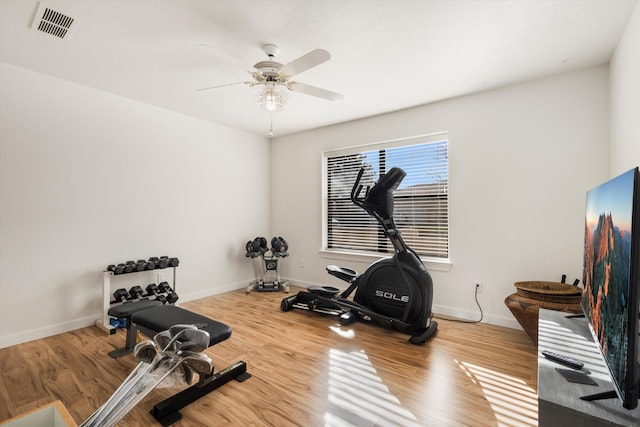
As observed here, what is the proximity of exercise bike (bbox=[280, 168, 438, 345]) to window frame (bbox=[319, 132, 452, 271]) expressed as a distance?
0.69m

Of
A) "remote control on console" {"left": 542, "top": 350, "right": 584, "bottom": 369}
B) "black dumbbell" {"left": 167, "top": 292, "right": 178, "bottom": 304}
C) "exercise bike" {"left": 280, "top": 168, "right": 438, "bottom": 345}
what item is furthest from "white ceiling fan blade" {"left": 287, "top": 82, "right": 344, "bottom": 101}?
"black dumbbell" {"left": 167, "top": 292, "right": 178, "bottom": 304}

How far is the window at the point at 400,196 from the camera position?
3598 millimetres

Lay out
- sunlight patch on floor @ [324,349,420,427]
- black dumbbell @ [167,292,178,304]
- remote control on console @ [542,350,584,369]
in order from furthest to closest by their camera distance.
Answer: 1. black dumbbell @ [167,292,178,304]
2. sunlight patch on floor @ [324,349,420,427]
3. remote control on console @ [542,350,584,369]

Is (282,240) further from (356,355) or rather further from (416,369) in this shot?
(416,369)

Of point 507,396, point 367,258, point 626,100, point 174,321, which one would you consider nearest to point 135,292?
point 174,321

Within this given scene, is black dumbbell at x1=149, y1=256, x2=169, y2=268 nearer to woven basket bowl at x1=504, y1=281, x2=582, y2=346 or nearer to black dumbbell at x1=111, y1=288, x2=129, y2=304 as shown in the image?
black dumbbell at x1=111, y1=288, x2=129, y2=304

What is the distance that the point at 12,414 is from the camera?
178 cm

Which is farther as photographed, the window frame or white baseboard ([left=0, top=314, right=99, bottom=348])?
the window frame

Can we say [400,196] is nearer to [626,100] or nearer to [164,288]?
[626,100]

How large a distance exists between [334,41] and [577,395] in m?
2.45

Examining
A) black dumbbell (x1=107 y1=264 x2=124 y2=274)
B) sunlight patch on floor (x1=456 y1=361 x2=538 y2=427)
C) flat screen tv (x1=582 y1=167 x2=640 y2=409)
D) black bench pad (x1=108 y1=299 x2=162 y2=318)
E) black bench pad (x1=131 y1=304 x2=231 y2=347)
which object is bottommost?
sunlight patch on floor (x1=456 y1=361 x2=538 y2=427)

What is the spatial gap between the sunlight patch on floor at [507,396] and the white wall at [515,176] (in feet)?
3.71

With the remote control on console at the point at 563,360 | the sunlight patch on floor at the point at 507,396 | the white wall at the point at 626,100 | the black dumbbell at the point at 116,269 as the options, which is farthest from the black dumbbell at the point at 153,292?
the white wall at the point at 626,100

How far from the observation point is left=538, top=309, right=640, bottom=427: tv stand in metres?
0.94
